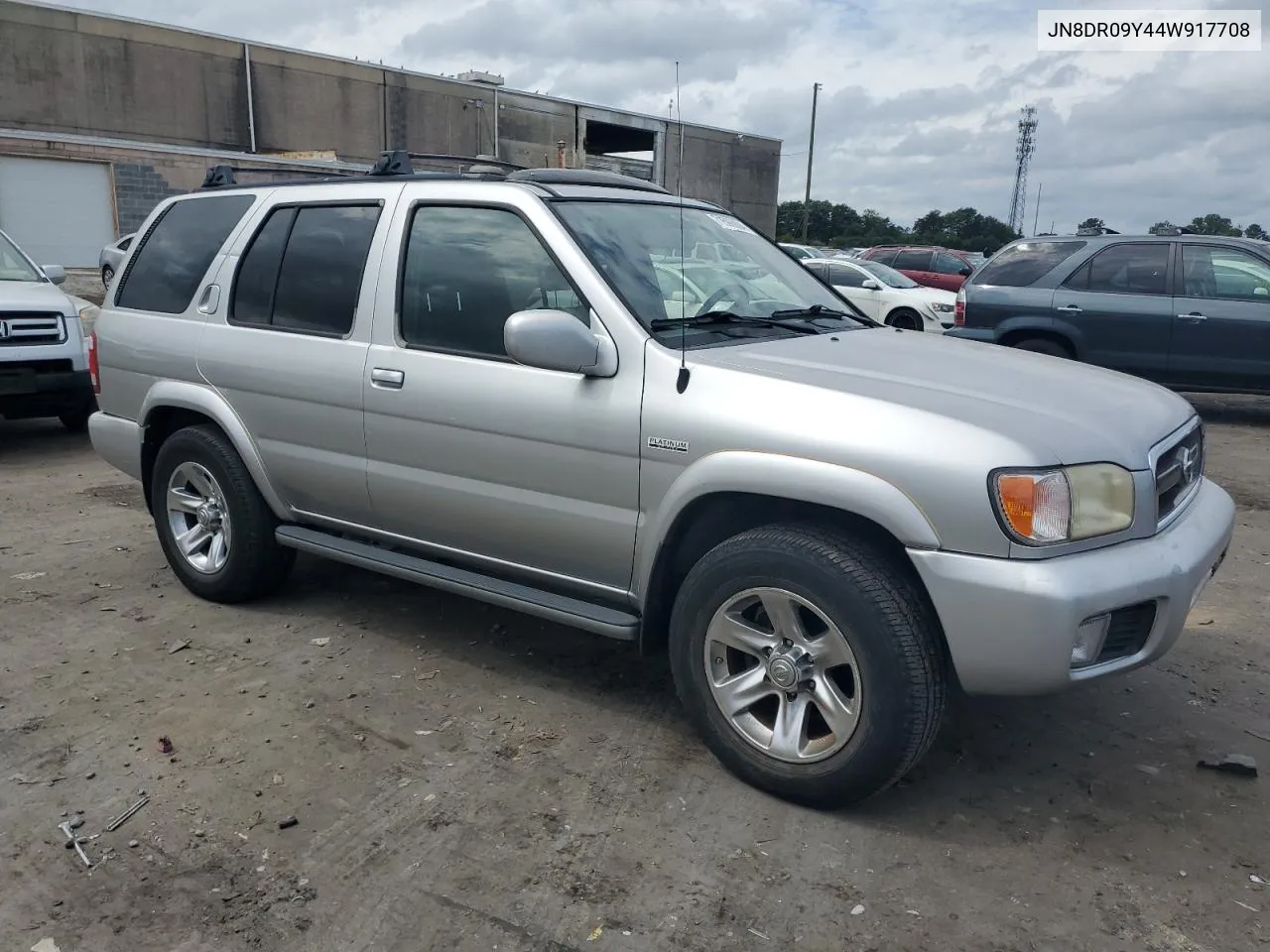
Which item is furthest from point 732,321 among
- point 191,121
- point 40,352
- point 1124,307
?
point 191,121

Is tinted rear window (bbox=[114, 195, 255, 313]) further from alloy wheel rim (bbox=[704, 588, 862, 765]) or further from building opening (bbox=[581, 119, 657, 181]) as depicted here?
building opening (bbox=[581, 119, 657, 181])

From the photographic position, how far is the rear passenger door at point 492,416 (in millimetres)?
3430

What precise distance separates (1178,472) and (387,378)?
9.01 feet

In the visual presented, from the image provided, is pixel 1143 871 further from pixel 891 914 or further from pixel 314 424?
pixel 314 424

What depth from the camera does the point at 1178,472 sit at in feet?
10.8

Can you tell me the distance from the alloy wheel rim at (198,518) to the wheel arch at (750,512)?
2.24 metres

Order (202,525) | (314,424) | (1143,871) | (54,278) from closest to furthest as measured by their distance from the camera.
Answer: (1143,871) < (314,424) < (202,525) < (54,278)

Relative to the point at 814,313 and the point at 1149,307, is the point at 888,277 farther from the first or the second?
the point at 814,313

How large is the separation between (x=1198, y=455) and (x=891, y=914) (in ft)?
6.63

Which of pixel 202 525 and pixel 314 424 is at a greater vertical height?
pixel 314 424

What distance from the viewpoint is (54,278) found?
8750mm

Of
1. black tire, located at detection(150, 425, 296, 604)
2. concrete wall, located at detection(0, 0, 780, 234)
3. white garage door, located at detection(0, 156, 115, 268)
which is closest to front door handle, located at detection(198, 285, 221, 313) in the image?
black tire, located at detection(150, 425, 296, 604)

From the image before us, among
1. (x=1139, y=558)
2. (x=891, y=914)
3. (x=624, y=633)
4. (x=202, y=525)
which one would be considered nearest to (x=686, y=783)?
(x=624, y=633)

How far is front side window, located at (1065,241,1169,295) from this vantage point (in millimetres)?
9750
